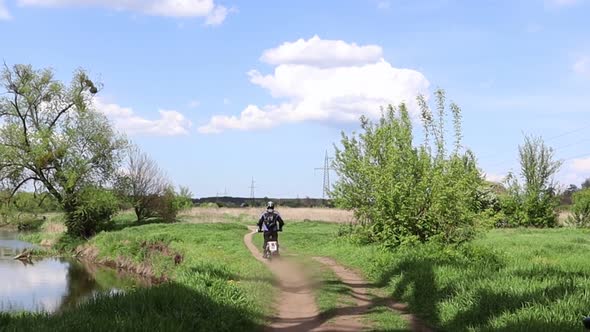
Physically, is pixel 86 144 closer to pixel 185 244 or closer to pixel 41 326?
pixel 185 244

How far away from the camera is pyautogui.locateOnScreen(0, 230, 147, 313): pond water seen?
22.1 metres

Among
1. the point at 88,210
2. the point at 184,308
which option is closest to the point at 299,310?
the point at 184,308

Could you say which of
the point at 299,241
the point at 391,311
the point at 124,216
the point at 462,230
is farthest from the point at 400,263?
the point at 124,216

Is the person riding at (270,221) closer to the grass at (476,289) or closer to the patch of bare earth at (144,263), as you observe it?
the grass at (476,289)

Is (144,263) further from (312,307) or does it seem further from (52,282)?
(312,307)

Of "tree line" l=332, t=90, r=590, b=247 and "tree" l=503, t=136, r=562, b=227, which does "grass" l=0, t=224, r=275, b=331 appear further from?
"tree" l=503, t=136, r=562, b=227

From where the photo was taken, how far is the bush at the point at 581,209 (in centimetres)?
4875

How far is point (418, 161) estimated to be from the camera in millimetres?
20828

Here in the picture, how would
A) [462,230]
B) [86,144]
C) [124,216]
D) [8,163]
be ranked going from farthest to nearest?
[124,216], [86,144], [8,163], [462,230]

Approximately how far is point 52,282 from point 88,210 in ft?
57.0

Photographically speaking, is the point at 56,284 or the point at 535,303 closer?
the point at 535,303

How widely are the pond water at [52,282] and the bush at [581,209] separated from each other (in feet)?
131

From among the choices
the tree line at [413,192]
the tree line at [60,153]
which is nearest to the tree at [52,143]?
the tree line at [60,153]

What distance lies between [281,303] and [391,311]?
9.01ft
